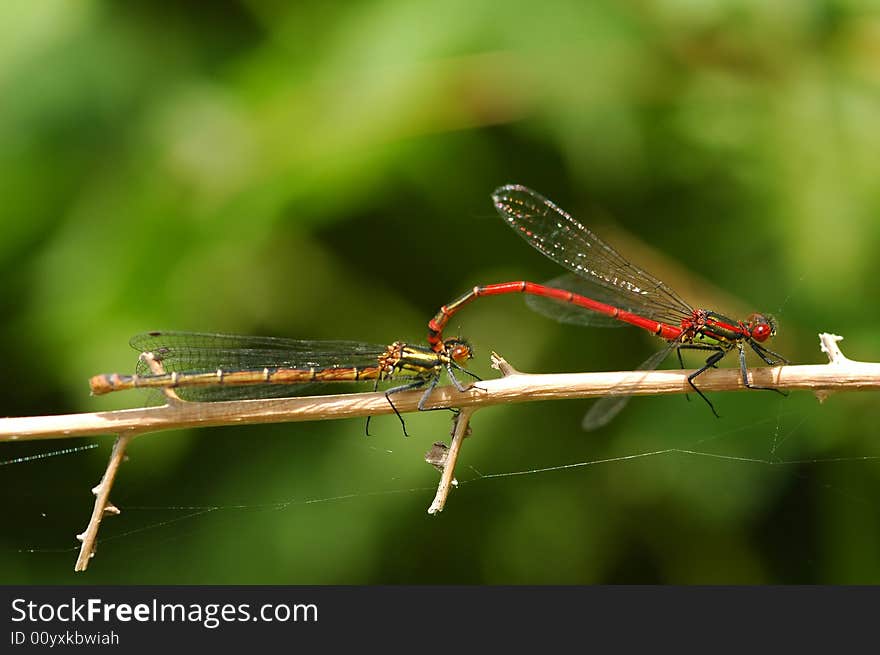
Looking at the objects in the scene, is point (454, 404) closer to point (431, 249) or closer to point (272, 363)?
point (272, 363)

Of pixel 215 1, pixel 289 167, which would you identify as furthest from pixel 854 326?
pixel 215 1

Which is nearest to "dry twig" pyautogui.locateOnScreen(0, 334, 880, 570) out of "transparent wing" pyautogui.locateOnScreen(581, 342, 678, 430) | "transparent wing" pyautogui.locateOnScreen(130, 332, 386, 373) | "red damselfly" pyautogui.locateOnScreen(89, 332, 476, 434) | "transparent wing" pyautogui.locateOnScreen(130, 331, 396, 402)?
"transparent wing" pyautogui.locateOnScreen(581, 342, 678, 430)

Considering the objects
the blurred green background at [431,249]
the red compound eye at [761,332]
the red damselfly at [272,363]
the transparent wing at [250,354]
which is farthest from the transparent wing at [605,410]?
the blurred green background at [431,249]

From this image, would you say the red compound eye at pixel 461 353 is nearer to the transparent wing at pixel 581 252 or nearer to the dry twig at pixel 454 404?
the dry twig at pixel 454 404

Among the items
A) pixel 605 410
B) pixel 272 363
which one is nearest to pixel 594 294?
pixel 605 410

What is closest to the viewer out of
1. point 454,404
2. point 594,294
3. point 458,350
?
point 454,404

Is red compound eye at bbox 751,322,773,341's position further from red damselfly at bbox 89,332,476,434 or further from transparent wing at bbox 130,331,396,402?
transparent wing at bbox 130,331,396,402

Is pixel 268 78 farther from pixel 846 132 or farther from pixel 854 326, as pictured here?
pixel 854 326
